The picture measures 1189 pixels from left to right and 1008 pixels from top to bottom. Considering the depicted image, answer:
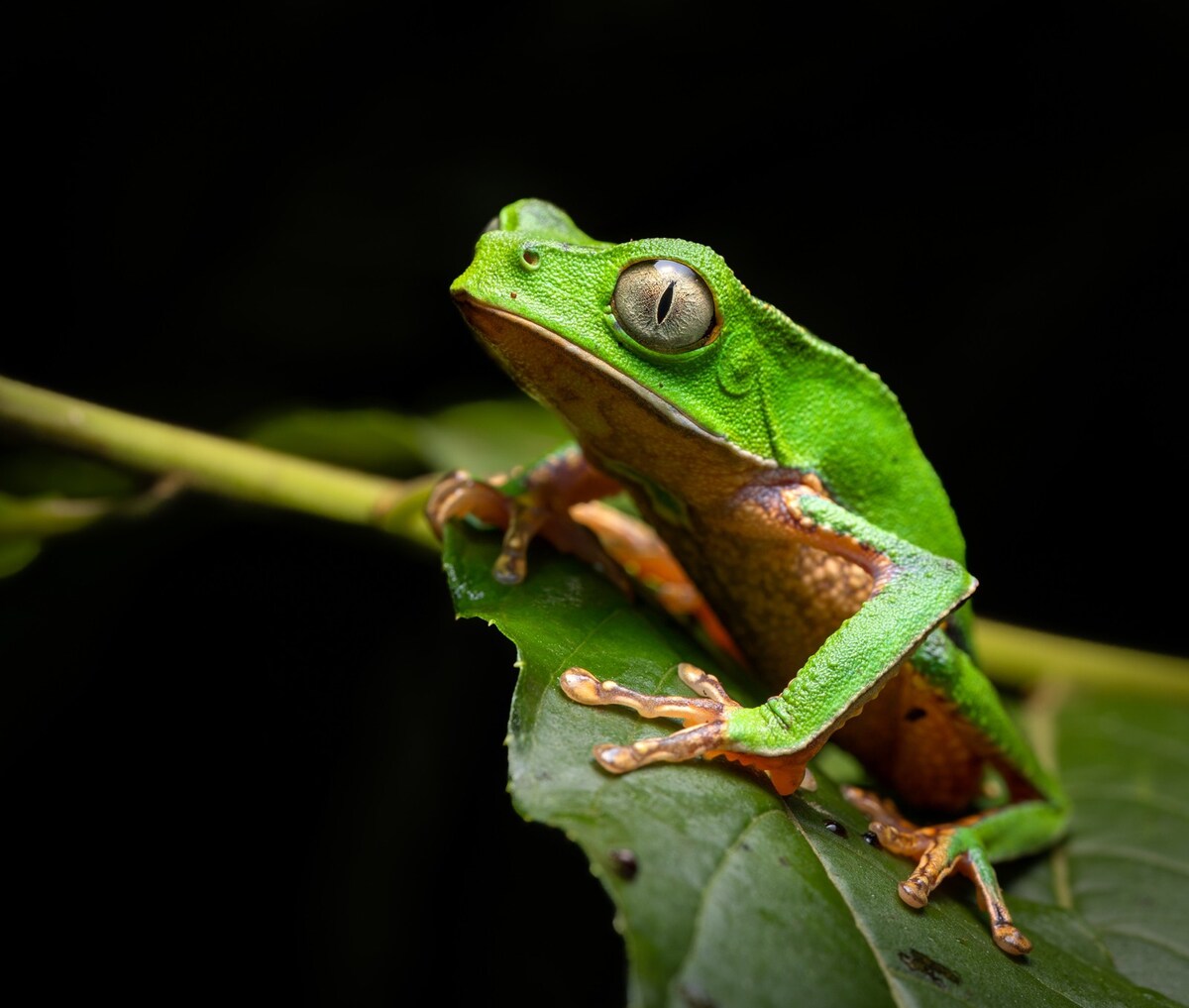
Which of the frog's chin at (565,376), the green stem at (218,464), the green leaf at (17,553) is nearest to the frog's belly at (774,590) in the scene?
the frog's chin at (565,376)

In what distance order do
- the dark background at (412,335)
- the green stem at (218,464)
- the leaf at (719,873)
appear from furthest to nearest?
the dark background at (412,335) < the green stem at (218,464) < the leaf at (719,873)

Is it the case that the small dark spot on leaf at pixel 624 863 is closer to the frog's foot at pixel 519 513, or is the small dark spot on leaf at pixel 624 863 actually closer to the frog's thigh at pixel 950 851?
the frog's thigh at pixel 950 851

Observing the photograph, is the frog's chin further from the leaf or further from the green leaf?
the green leaf

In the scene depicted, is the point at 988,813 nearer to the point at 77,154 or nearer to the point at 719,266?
the point at 719,266

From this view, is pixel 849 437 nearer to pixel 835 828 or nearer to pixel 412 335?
pixel 835 828

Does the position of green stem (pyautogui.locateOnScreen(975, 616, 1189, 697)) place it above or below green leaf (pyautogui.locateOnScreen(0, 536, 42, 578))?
above

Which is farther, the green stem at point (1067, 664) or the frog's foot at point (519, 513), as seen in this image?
the green stem at point (1067, 664)

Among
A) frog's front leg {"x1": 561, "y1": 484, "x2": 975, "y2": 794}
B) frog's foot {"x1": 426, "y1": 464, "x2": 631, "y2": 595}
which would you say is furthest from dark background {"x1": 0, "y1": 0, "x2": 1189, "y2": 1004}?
frog's front leg {"x1": 561, "y1": 484, "x2": 975, "y2": 794}
